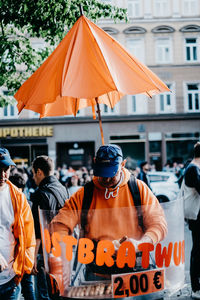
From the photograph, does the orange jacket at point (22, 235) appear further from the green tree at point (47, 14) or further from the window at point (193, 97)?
the window at point (193, 97)

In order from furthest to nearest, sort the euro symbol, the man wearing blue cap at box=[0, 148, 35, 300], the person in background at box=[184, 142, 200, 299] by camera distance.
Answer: the person in background at box=[184, 142, 200, 299], the man wearing blue cap at box=[0, 148, 35, 300], the euro symbol

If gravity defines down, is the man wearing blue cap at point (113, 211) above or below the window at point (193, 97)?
below

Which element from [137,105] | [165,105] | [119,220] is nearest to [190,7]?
[165,105]

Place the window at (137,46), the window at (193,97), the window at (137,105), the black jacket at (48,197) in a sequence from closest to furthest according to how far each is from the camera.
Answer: the black jacket at (48,197)
the window at (137,105)
the window at (193,97)
the window at (137,46)

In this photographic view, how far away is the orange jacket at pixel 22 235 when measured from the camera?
3.05m

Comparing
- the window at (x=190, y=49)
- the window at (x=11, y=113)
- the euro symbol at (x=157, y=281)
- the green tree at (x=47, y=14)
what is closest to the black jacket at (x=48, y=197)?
the euro symbol at (x=157, y=281)

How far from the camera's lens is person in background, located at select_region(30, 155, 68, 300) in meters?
3.92

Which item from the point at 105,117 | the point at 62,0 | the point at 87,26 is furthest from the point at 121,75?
the point at 105,117

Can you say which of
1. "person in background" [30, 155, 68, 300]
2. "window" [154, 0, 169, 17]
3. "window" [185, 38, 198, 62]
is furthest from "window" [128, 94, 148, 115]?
"person in background" [30, 155, 68, 300]

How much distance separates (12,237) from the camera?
309 centimetres

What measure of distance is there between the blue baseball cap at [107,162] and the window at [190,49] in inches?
909

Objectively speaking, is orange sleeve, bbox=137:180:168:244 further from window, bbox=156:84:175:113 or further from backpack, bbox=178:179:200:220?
window, bbox=156:84:175:113

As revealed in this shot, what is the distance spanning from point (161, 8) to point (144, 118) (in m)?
6.88

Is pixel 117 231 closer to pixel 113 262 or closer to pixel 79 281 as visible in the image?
pixel 113 262
